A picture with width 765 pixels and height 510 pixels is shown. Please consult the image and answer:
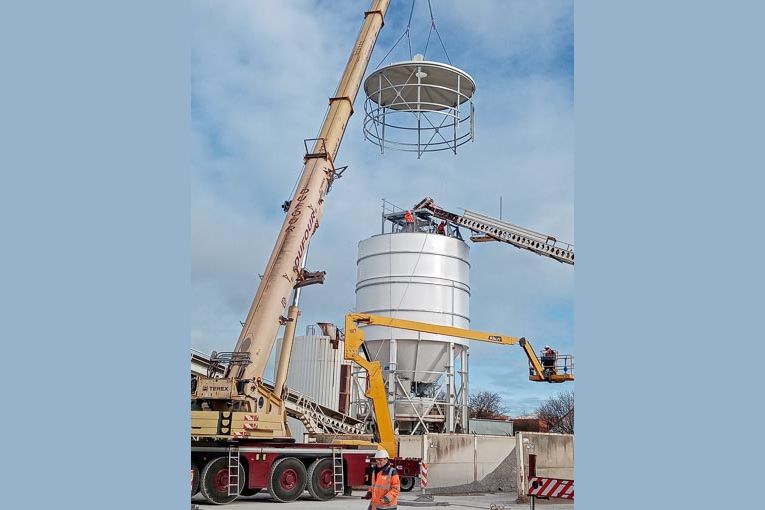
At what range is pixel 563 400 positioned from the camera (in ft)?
140

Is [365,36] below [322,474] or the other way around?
the other way around

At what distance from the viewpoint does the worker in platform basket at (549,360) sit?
2202cm

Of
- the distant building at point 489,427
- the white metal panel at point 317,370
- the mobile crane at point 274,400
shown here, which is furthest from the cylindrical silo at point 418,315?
the mobile crane at point 274,400

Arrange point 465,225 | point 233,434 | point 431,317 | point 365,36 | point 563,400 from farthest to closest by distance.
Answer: point 563,400
point 465,225
point 431,317
point 365,36
point 233,434

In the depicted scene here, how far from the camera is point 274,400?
1534cm

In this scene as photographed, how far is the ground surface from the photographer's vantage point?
1449 cm

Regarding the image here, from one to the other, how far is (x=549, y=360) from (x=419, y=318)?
489 centimetres

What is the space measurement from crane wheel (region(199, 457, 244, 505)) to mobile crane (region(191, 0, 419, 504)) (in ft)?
0.06

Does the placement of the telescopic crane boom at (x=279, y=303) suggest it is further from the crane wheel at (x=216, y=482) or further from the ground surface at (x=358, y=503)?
the ground surface at (x=358, y=503)

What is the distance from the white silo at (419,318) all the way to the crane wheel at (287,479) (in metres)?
9.65

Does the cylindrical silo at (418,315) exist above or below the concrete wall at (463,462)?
above

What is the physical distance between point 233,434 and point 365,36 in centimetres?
948

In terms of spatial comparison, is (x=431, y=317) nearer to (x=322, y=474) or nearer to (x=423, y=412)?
(x=423, y=412)

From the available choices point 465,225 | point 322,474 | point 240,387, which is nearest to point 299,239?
point 240,387
